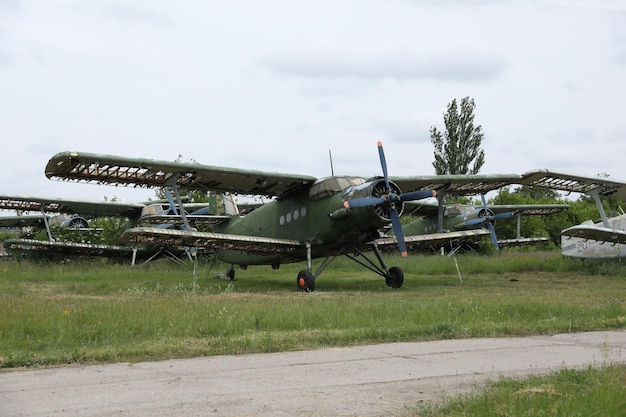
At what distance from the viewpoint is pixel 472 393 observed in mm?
5801

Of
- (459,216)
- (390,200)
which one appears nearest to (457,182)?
(390,200)

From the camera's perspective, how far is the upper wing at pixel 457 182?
2370 cm

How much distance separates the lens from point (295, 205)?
2264 cm

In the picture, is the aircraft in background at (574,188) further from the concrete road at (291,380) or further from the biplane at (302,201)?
the concrete road at (291,380)

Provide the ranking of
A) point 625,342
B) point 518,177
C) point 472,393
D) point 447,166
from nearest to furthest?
point 472,393, point 625,342, point 518,177, point 447,166

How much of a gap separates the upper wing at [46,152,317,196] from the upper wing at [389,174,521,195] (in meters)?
4.24

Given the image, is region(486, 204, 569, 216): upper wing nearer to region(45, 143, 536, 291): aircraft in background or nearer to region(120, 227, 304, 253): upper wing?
region(45, 143, 536, 291): aircraft in background

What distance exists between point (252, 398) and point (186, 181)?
52.6 ft

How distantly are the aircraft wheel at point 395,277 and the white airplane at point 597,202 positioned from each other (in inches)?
234

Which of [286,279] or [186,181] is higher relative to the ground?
[186,181]

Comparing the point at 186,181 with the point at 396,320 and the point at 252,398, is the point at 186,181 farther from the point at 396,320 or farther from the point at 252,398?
the point at 252,398

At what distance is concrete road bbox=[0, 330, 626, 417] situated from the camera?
550cm

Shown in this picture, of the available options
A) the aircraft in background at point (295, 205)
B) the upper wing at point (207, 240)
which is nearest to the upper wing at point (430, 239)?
the aircraft in background at point (295, 205)

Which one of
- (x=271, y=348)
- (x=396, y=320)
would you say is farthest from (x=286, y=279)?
(x=271, y=348)
